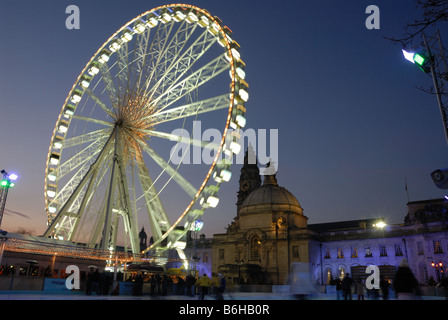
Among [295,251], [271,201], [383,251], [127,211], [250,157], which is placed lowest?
[127,211]

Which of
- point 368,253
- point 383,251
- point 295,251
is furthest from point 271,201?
point 383,251

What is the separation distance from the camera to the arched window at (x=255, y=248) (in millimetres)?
76000

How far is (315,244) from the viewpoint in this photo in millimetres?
76125

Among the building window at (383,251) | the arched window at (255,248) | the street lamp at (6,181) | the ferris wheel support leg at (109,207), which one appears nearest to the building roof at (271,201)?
the arched window at (255,248)

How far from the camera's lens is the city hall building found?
65500 mm

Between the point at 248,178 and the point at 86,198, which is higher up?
the point at 248,178

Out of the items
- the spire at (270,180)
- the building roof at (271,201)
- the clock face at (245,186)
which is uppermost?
the clock face at (245,186)

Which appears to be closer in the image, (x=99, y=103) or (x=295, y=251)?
(x=99, y=103)

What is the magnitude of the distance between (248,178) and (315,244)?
125 feet

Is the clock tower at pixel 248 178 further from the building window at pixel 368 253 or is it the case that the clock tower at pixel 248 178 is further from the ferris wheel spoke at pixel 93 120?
the ferris wheel spoke at pixel 93 120

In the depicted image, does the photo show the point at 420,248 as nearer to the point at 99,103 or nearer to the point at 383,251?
the point at 383,251

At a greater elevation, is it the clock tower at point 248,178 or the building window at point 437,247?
the clock tower at point 248,178

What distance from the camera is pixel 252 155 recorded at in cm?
11525
